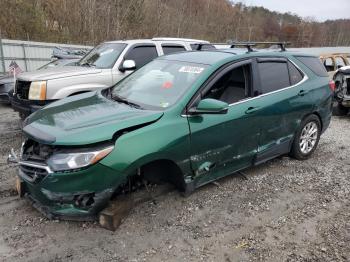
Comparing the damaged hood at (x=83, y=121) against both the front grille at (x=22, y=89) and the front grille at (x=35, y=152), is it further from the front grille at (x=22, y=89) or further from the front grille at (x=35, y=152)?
the front grille at (x=22, y=89)

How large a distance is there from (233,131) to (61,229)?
2.22 meters

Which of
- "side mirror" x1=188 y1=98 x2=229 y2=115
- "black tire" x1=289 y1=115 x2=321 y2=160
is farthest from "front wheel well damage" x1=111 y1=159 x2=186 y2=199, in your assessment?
"black tire" x1=289 y1=115 x2=321 y2=160

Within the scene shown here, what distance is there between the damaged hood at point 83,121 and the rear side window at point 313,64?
3.02 metres

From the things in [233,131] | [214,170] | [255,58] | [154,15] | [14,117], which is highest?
[154,15]

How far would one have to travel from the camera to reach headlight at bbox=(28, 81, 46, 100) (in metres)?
5.91

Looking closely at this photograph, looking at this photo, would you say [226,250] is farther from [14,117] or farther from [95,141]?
[14,117]

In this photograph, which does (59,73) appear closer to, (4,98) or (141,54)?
(141,54)

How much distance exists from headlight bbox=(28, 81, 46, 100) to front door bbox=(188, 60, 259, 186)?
3.31m

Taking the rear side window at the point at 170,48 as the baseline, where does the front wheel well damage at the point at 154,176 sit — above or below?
below

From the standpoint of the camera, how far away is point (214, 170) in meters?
4.07

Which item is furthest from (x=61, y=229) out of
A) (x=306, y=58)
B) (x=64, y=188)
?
(x=306, y=58)

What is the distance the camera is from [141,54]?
24.3 feet

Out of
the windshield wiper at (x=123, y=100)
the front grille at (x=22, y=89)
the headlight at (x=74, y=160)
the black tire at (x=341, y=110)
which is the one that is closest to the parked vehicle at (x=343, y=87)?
the black tire at (x=341, y=110)

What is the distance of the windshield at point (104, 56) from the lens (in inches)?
278
